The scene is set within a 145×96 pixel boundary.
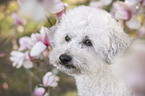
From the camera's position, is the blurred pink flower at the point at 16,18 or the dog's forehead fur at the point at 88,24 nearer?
the dog's forehead fur at the point at 88,24

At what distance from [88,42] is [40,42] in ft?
0.80

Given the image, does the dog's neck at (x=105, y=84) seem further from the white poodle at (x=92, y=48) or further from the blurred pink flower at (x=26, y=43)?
the blurred pink flower at (x=26, y=43)

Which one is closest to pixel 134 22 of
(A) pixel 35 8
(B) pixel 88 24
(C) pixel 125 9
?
(C) pixel 125 9

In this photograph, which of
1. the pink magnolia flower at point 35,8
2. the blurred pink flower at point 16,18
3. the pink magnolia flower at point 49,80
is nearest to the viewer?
the pink magnolia flower at point 35,8

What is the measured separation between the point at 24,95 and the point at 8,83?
0.61 feet

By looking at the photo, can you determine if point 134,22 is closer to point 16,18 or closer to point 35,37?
point 35,37

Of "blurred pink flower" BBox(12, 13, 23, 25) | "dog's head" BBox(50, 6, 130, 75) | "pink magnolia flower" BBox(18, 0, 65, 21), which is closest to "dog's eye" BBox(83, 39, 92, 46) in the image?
"dog's head" BBox(50, 6, 130, 75)

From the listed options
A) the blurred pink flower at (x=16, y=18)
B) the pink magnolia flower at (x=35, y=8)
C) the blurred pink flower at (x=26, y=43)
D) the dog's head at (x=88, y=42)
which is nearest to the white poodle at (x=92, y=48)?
the dog's head at (x=88, y=42)

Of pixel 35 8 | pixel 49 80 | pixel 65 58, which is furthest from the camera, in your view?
pixel 49 80

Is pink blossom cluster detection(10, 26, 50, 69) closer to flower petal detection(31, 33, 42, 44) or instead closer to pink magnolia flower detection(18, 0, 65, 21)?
flower petal detection(31, 33, 42, 44)

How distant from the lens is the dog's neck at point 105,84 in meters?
0.97

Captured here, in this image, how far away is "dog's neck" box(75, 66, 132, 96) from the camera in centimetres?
97

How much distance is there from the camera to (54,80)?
992 millimetres

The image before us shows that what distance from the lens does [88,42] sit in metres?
0.94
